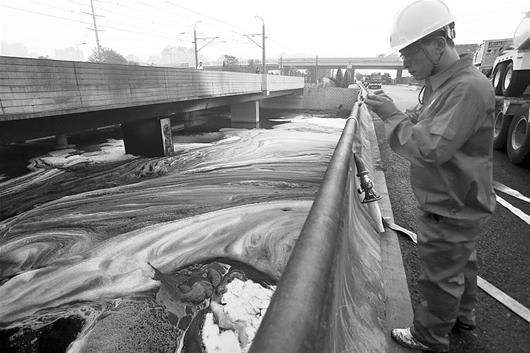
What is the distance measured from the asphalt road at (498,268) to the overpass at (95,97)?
21.2ft

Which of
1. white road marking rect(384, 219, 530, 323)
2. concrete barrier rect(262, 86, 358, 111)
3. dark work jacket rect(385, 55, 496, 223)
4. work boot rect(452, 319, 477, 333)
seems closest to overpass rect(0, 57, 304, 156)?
dark work jacket rect(385, 55, 496, 223)

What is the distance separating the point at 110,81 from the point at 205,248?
5311 millimetres

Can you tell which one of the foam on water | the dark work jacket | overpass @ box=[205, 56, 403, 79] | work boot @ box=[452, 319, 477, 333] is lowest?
the foam on water

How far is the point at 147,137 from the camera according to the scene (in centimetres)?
1130

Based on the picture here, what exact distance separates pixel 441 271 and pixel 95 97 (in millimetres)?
7672

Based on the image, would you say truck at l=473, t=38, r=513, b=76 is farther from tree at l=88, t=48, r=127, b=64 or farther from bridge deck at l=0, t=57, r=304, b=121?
tree at l=88, t=48, r=127, b=64

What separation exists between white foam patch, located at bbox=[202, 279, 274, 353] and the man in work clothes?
5.26ft

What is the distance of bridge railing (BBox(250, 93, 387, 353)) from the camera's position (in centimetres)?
Result: 95

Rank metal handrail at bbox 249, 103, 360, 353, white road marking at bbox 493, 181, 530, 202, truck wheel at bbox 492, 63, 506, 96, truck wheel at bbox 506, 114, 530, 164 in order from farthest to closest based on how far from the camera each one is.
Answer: truck wheel at bbox 492, 63, 506, 96, truck wheel at bbox 506, 114, 530, 164, white road marking at bbox 493, 181, 530, 202, metal handrail at bbox 249, 103, 360, 353

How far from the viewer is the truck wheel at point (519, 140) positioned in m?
5.96

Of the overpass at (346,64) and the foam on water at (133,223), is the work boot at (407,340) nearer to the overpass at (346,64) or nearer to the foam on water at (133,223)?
the foam on water at (133,223)

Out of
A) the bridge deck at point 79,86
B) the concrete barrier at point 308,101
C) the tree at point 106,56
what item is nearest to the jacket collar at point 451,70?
the bridge deck at point 79,86

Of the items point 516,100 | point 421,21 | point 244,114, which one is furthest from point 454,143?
point 244,114

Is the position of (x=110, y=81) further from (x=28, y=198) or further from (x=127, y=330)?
(x=127, y=330)
